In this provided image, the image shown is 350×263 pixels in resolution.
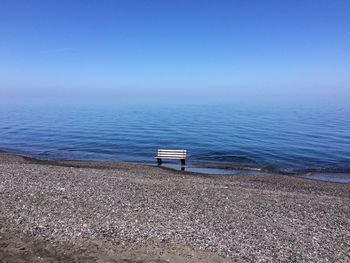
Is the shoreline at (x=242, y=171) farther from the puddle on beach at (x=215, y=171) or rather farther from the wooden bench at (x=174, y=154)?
the wooden bench at (x=174, y=154)

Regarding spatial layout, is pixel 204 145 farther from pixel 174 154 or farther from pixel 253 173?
pixel 253 173

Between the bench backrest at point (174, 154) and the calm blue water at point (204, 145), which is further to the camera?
the calm blue water at point (204, 145)

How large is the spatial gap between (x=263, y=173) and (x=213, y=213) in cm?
1766

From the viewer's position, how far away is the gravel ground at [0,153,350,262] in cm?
859

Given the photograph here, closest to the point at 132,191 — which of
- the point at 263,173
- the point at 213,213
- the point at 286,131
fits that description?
the point at 213,213

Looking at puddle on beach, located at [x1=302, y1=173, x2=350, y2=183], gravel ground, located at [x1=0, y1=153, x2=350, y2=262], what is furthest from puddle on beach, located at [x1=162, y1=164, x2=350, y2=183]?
gravel ground, located at [x1=0, y1=153, x2=350, y2=262]

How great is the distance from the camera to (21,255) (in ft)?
26.8

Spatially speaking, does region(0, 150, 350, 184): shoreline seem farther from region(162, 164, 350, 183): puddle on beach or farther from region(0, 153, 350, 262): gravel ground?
region(0, 153, 350, 262): gravel ground

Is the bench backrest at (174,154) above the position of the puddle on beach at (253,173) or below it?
above

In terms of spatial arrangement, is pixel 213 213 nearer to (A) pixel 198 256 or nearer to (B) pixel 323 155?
(A) pixel 198 256

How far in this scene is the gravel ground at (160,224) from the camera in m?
8.59

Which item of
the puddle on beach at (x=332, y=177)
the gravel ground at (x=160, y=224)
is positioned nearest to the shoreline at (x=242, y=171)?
the puddle on beach at (x=332, y=177)

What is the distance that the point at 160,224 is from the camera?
10.4 meters

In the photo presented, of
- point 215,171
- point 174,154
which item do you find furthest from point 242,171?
point 174,154
